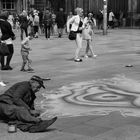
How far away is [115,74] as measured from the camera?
12047mm

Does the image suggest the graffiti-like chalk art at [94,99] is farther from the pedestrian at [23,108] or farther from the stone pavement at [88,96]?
the pedestrian at [23,108]

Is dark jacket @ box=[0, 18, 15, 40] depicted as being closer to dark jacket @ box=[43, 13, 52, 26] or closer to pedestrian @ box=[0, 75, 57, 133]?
pedestrian @ box=[0, 75, 57, 133]

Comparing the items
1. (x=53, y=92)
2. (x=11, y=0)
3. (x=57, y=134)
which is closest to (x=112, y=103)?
(x=53, y=92)

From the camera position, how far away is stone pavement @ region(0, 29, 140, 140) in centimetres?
647

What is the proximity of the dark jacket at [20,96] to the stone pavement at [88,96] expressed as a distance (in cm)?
42

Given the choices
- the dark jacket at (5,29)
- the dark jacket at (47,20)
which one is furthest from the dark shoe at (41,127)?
the dark jacket at (47,20)

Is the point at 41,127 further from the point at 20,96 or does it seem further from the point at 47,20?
the point at 47,20

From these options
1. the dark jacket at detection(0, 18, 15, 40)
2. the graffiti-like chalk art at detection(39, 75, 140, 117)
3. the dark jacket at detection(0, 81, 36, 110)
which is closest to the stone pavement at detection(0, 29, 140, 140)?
the graffiti-like chalk art at detection(39, 75, 140, 117)

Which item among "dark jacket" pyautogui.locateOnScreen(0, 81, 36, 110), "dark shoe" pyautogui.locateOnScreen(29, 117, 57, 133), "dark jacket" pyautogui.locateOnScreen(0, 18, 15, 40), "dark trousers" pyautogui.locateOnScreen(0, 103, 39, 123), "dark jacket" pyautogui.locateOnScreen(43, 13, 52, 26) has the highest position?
"dark jacket" pyautogui.locateOnScreen(43, 13, 52, 26)

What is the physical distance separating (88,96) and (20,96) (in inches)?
104

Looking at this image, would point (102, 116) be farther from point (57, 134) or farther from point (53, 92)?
point (53, 92)

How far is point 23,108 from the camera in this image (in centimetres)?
679

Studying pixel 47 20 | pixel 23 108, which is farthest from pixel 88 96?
pixel 47 20

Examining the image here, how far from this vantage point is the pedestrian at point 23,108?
6.60 m
